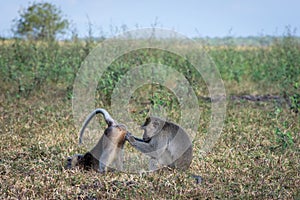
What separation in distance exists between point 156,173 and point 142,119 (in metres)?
→ 3.11

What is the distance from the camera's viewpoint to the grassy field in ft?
15.5

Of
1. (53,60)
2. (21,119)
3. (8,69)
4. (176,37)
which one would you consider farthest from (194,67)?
(21,119)

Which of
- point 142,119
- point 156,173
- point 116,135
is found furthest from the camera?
point 142,119

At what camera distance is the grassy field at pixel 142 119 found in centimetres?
474

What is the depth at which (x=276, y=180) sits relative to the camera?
517 centimetres

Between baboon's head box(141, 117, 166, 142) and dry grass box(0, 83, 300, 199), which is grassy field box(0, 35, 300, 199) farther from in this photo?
baboon's head box(141, 117, 166, 142)

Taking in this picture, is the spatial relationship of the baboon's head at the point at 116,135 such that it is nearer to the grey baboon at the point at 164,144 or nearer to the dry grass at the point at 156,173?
the grey baboon at the point at 164,144

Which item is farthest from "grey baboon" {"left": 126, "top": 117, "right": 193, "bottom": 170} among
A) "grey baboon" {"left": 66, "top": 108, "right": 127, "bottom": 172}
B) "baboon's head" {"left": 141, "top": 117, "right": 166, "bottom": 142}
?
"grey baboon" {"left": 66, "top": 108, "right": 127, "bottom": 172}

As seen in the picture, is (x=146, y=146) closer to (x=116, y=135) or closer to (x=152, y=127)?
(x=152, y=127)

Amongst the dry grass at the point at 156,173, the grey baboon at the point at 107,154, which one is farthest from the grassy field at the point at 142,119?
the grey baboon at the point at 107,154

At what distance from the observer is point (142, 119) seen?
8.22m

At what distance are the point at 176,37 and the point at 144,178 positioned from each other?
8.32m

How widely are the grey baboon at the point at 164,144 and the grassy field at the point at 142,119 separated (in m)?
0.15

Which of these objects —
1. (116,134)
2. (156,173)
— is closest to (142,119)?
(116,134)
